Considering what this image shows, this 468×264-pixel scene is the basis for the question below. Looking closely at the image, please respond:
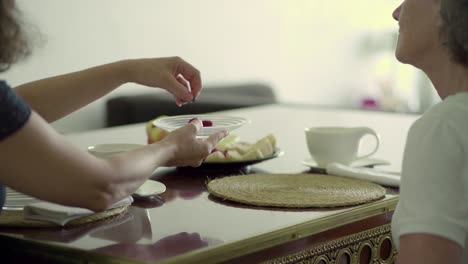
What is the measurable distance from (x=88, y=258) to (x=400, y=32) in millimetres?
616

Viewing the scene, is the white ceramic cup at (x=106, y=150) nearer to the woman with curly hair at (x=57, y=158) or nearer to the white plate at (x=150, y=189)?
the white plate at (x=150, y=189)

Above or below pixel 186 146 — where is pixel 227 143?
below

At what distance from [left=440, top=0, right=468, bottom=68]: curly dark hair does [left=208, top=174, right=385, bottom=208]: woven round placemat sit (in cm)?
37

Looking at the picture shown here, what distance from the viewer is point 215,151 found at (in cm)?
180

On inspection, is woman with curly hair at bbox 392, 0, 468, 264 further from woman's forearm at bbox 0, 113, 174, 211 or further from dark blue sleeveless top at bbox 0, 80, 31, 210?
dark blue sleeveless top at bbox 0, 80, 31, 210

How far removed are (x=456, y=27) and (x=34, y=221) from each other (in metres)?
0.71

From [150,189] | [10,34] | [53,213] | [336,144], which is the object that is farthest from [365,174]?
[10,34]

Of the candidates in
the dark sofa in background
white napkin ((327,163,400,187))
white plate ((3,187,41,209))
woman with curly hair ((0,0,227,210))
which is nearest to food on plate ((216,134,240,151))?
white napkin ((327,163,400,187))

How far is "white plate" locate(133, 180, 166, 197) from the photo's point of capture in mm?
1514

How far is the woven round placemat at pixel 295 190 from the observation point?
1.48m

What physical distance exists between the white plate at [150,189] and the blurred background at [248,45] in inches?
51.5

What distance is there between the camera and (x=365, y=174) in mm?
1691

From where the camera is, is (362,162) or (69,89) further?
(362,162)

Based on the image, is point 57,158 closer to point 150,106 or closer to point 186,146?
point 186,146
